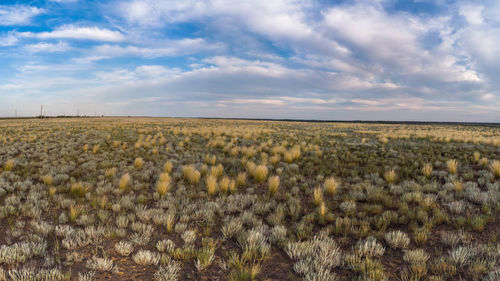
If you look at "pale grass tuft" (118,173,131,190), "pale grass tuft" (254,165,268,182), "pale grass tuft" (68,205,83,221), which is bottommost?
"pale grass tuft" (68,205,83,221)

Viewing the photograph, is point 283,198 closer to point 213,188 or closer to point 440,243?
point 213,188

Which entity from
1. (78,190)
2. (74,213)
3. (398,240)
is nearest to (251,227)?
(398,240)

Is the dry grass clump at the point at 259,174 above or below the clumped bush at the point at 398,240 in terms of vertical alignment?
above

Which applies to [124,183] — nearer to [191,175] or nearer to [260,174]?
[191,175]

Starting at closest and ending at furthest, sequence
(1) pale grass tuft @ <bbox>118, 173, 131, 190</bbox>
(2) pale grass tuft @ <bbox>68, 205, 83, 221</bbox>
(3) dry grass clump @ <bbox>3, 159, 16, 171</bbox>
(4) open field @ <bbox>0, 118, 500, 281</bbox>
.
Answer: (4) open field @ <bbox>0, 118, 500, 281</bbox>, (2) pale grass tuft @ <bbox>68, 205, 83, 221</bbox>, (1) pale grass tuft @ <bbox>118, 173, 131, 190</bbox>, (3) dry grass clump @ <bbox>3, 159, 16, 171</bbox>

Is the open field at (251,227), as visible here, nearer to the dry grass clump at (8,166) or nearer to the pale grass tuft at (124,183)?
the pale grass tuft at (124,183)

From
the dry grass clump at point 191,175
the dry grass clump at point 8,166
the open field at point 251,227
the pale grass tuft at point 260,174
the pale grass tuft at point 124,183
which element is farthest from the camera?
the dry grass clump at point 8,166

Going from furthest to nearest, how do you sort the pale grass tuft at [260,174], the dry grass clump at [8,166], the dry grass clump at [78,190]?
1. the dry grass clump at [8,166]
2. the pale grass tuft at [260,174]
3. the dry grass clump at [78,190]

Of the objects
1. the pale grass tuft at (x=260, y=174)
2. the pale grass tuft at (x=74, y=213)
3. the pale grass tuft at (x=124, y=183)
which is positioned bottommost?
the pale grass tuft at (x=74, y=213)

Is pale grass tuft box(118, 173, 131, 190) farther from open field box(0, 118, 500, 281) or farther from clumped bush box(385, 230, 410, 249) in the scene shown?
clumped bush box(385, 230, 410, 249)

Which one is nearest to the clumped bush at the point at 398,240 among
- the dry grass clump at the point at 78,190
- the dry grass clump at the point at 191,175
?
the dry grass clump at the point at 191,175

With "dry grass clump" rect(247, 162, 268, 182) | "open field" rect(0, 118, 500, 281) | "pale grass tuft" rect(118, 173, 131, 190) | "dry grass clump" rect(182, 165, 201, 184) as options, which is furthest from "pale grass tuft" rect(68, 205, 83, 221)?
"dry grass clump" rect(247, 162, 268, 182)

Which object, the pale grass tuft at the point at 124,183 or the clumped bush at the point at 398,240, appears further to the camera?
the pale grass tuft at the point at 124,183

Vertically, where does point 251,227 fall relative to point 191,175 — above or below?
below
